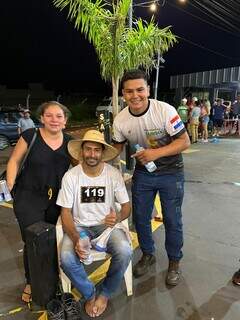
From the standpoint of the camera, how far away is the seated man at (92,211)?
9.38ft

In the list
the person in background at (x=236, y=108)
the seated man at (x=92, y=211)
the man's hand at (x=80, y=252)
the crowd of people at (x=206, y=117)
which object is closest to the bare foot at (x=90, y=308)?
the seated man at (x=92, y=211)

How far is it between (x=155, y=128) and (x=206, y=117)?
38.5 feet

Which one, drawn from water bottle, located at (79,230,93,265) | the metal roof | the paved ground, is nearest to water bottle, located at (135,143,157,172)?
water bottle, located at (79,230,93,265)

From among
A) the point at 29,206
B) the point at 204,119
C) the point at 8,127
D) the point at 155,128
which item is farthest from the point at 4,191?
the point at 204,119

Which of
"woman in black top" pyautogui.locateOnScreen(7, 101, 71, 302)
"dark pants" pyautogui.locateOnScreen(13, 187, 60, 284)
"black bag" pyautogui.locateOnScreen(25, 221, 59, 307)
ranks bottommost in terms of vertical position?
"black bag" pyautogui.locateOnScreen(25, 221, 59, 307)

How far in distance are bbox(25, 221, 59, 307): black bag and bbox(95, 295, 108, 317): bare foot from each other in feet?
1.23

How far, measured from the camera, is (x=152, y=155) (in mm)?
3012

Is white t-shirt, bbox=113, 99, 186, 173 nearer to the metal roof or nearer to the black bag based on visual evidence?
the black bag

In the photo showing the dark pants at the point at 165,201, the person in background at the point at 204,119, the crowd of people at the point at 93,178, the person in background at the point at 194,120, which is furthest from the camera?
the person in background at the point at 204,119

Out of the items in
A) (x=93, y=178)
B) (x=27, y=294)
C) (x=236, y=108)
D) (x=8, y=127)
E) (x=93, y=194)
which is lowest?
(x=27, y=294)

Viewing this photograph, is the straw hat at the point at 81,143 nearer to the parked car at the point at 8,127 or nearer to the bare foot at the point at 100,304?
the bare foot at the point at 100,304

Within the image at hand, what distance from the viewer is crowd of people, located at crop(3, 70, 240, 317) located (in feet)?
9.53

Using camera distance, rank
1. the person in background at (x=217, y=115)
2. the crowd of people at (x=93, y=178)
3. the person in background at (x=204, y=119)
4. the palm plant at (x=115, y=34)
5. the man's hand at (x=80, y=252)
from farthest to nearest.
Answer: the person in background at (x=217, y=115) < the person in background at (x=204, y=119) < the palm plant at (x=115, y=34) < the crowd of people at (x=93, y=178) < the man's hand at (x=80, y=252)

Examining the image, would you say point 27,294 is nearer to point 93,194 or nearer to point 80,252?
point 80,252
